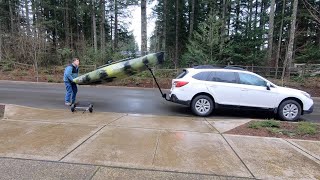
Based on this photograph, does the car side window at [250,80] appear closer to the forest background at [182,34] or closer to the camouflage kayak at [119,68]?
the camouflage kayak at [119,68]

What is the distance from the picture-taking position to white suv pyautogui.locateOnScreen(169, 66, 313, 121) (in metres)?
8.66

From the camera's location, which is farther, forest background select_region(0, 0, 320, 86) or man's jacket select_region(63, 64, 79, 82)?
forest background select_region(0, 0, 320, 86)

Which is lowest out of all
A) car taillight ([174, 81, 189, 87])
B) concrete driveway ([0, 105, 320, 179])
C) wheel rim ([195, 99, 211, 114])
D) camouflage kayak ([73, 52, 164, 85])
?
concrete driveway ([0, 105, 320, 179])

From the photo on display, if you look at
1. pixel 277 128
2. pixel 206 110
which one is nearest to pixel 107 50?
pixel 206 110

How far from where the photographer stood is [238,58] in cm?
2230

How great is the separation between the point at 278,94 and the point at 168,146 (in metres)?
5.29

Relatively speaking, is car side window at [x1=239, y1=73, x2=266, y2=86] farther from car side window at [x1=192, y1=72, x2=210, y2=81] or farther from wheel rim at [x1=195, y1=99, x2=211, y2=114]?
wheel rim at [x1=195, y1=99, x2=211, y2=114]

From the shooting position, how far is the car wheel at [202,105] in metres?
8.76

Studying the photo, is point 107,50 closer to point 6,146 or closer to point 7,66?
point 7,66

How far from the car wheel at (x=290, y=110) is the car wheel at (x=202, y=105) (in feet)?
7.61

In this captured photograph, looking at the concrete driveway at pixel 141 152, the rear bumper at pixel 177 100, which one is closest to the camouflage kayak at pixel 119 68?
the rear bumper at pixel 177 100

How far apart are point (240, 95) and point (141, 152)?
512 centimetres

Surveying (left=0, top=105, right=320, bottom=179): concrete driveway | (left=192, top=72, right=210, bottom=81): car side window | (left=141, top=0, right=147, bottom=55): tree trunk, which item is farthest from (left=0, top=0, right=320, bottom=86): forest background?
(left=0, top=105, right=320, bottom=179): concrete driveway

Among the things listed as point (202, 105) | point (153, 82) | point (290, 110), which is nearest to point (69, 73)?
point (202, 105)
